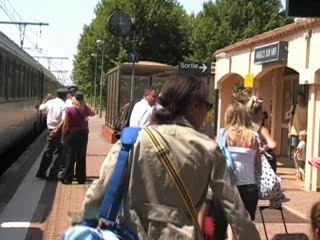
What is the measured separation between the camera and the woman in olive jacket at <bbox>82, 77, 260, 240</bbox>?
304 centimetres

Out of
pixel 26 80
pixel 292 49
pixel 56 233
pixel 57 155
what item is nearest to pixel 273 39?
pixel 292 49

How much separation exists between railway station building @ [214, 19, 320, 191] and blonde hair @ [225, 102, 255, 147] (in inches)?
249

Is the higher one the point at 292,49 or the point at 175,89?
the point at 292,49

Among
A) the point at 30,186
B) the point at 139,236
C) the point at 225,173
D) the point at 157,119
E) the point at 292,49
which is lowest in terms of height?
the point at 30,186

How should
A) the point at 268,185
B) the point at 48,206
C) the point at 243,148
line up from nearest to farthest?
the point at 243,148 → the point at 268,185 → the point at 48,206

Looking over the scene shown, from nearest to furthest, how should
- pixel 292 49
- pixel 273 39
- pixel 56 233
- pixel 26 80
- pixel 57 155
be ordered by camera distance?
pixel 56 233
pixel 57 155
pixel 292 49
pixel 273 39
pixel 26 80

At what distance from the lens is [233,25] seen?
60.2 m

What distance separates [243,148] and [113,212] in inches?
136

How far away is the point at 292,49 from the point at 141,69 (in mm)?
9449

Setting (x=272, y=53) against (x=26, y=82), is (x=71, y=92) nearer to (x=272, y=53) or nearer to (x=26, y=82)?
(x=272, y=53)

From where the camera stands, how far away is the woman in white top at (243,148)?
6344 mm

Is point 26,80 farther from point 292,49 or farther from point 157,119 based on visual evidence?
point 157,119

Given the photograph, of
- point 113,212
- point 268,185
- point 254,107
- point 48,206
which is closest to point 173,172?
point 113,212

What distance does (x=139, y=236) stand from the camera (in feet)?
9.93
